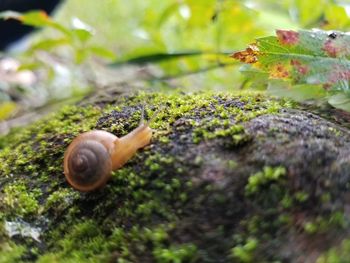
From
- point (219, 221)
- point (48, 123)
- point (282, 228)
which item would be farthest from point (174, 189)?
point (48, 123)

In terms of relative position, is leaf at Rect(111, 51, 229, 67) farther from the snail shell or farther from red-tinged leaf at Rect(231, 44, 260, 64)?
the snail shell

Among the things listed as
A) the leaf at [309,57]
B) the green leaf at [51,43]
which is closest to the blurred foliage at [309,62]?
the leaf at [309,57]

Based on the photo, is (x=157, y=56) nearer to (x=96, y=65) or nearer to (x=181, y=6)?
(x=181, y=6)

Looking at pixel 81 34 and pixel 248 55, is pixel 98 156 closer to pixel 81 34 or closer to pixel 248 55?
pixel 248 55

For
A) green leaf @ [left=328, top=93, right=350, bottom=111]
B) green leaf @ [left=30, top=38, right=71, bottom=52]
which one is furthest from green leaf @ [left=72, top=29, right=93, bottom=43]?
green leaf @ [left=328, top=93, right=350, bottom=111]

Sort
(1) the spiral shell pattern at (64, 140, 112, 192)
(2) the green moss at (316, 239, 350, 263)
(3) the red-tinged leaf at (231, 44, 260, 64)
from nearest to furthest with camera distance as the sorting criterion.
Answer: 1. (2) the green moss at (316, 239, 350, 263)
2. (1) the spiral shell pattern at (64, 140, 112, 192)
3. (3) the red-tinged leaf at (231, 44, 260, 64)

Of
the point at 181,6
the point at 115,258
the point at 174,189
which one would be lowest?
the point at 115,258

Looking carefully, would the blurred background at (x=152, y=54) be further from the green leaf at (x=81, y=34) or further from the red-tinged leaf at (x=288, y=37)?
the red-tinged leaf at (x=288, y=37)

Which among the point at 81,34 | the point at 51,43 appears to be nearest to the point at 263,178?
the point at 81,34
